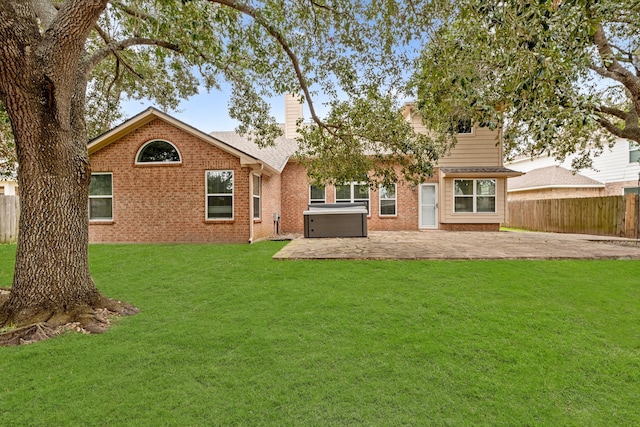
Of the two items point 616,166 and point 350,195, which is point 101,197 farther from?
point 616,166

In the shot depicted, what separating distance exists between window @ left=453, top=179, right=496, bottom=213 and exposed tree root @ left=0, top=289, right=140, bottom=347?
13295 mm

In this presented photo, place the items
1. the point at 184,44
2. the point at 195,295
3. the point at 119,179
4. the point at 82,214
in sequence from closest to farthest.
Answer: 1. the point at 82,214
2. the point at 195,295
3. the point at 184,44
4. the point at 119,179

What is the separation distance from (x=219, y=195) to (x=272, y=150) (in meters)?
5.16

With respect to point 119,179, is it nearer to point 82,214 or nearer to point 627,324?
point 82,214

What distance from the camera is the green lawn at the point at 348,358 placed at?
7.03 feet

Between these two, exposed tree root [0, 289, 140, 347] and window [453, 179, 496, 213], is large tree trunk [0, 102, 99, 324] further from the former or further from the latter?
window [453, 179, 496, 213]

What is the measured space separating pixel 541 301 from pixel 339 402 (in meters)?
3.54

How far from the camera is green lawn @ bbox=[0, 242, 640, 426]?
2143 mm

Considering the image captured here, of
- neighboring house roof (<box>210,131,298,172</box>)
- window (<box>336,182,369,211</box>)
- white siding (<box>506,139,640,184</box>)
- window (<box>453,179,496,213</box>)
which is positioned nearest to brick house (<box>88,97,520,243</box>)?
neighboring house roof (<box>210,131,298,172</box>)

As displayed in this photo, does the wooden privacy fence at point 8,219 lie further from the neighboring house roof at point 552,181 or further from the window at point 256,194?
the neighboring house roof at point 552,181

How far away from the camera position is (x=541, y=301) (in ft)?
14.0

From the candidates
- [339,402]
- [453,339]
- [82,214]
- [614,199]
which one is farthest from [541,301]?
[614,199]

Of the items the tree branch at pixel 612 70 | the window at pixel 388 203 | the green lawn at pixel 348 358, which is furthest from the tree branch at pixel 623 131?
the window at pixel 388 203

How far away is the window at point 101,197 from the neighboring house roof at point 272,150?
5307 millimetres
